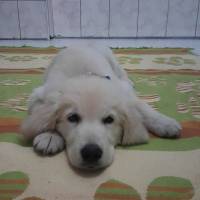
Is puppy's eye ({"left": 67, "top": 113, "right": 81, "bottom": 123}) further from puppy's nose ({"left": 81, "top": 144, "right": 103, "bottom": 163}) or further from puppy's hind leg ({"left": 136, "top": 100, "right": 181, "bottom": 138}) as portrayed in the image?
puppy's hind leg ({"left": 136, "top": 100, "right": 181, "bottom": 138})

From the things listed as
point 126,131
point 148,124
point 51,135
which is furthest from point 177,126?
point 51,135

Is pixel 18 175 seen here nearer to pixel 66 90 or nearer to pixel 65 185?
pixel 65 185

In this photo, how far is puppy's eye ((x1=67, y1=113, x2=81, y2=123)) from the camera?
1.29 meters

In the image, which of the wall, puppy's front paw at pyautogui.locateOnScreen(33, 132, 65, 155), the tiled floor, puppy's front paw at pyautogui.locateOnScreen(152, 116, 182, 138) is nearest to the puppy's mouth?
puppy's front paw at pyautogui.locateOnScreen(33, 132, 65, 155)

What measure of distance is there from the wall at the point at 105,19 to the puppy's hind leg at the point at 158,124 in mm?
3521

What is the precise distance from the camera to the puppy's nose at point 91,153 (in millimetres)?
1141

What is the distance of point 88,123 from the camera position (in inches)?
49.8

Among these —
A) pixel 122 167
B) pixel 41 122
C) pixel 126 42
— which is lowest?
pixel 126 42

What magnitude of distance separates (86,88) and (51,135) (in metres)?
0.26

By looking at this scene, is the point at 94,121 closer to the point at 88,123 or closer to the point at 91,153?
the point at 88,123

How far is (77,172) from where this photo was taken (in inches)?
46.3

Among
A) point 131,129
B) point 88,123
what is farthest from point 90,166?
point 131,129

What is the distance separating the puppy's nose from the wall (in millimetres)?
3871

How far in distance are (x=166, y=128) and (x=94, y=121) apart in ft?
1.31
